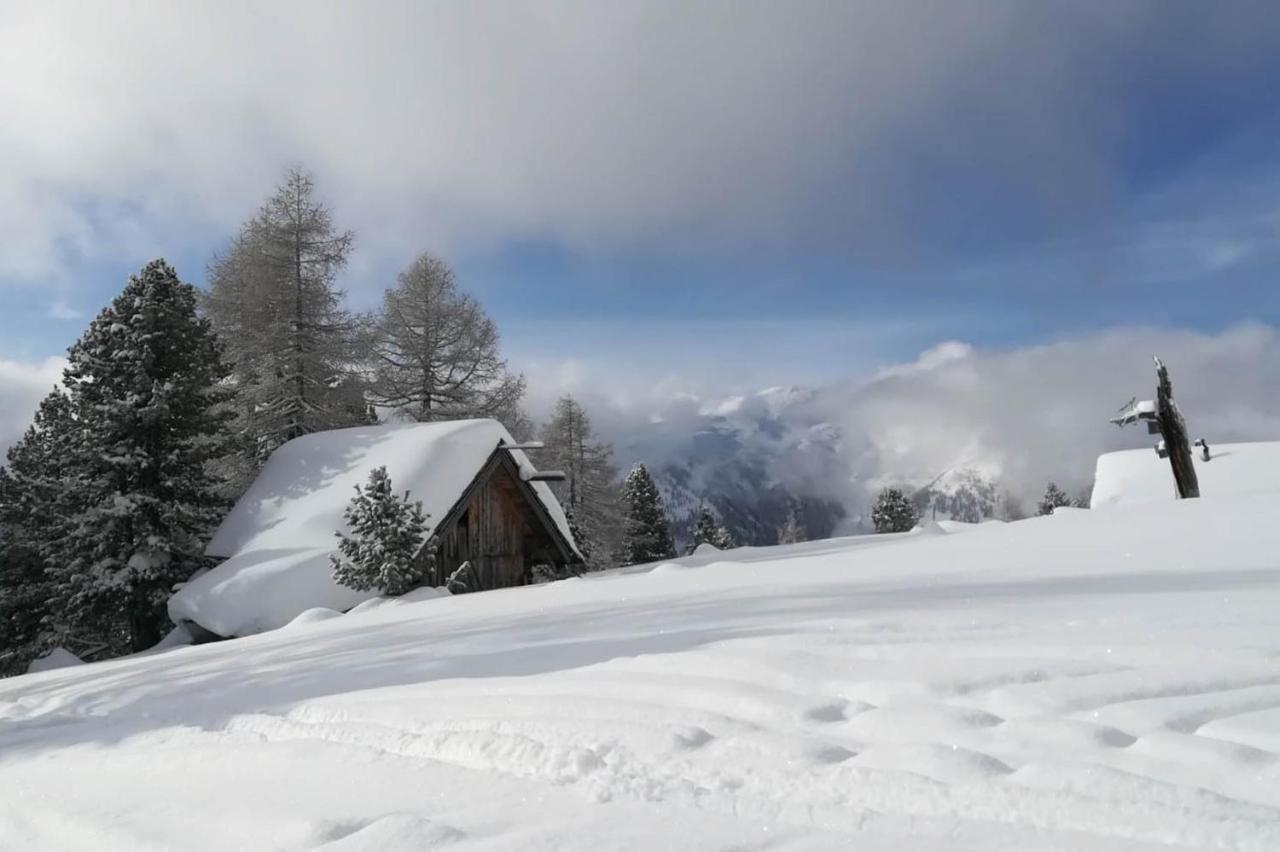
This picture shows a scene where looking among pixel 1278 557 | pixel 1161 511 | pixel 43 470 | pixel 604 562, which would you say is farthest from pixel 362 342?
pixel 1278 557

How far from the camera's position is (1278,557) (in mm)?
5980

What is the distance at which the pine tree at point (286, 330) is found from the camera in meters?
24.8

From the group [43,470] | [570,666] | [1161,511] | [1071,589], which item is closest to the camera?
[570,666]

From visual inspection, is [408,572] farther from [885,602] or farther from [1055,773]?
[1055,773]

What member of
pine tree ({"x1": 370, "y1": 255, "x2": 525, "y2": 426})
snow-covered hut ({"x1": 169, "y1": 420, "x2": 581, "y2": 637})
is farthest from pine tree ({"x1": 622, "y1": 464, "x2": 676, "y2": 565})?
snow-covered hut ({"x1": 169, "y1": 420, "x2": 581, "y2": 637})

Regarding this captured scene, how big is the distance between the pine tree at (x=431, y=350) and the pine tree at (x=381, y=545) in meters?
12.5

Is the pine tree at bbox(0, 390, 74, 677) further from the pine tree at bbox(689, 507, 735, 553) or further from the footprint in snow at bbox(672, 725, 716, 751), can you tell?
the pine tree at bbox(689, 507, 735, 553)

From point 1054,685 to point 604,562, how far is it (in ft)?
95.2

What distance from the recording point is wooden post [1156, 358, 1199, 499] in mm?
15202

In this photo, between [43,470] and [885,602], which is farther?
[43,470]

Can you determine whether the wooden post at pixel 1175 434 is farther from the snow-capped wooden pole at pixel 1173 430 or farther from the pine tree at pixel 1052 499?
the pine tree at pixel 1052 499

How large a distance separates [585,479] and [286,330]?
1369cm

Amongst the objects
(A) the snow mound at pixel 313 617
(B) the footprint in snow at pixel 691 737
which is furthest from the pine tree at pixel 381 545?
(B) the footprint in snow at pixel 691 737

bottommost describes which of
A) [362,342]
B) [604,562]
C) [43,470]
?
[604,562]
